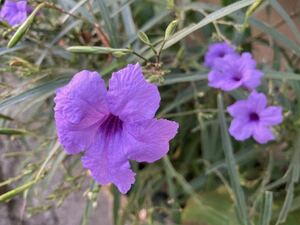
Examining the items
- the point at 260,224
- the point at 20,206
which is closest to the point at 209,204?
the point at 260,224

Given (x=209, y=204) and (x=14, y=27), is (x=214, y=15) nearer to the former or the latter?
(x=14, y=27)

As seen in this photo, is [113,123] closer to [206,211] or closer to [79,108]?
[79,108]

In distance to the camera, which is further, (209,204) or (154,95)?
(209,204)

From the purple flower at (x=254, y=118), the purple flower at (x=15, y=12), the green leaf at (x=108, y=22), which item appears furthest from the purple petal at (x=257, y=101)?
the purple flower at (x=15, y=12)

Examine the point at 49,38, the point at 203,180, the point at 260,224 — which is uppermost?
the point at 49,38

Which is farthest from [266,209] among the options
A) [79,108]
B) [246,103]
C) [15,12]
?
[15,12]

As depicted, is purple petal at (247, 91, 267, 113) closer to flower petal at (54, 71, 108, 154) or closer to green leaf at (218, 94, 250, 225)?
green leaf at (218, 94, 250, 225)

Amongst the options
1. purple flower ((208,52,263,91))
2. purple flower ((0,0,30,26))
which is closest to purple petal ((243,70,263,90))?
purple flower ((208,52,263,91))
